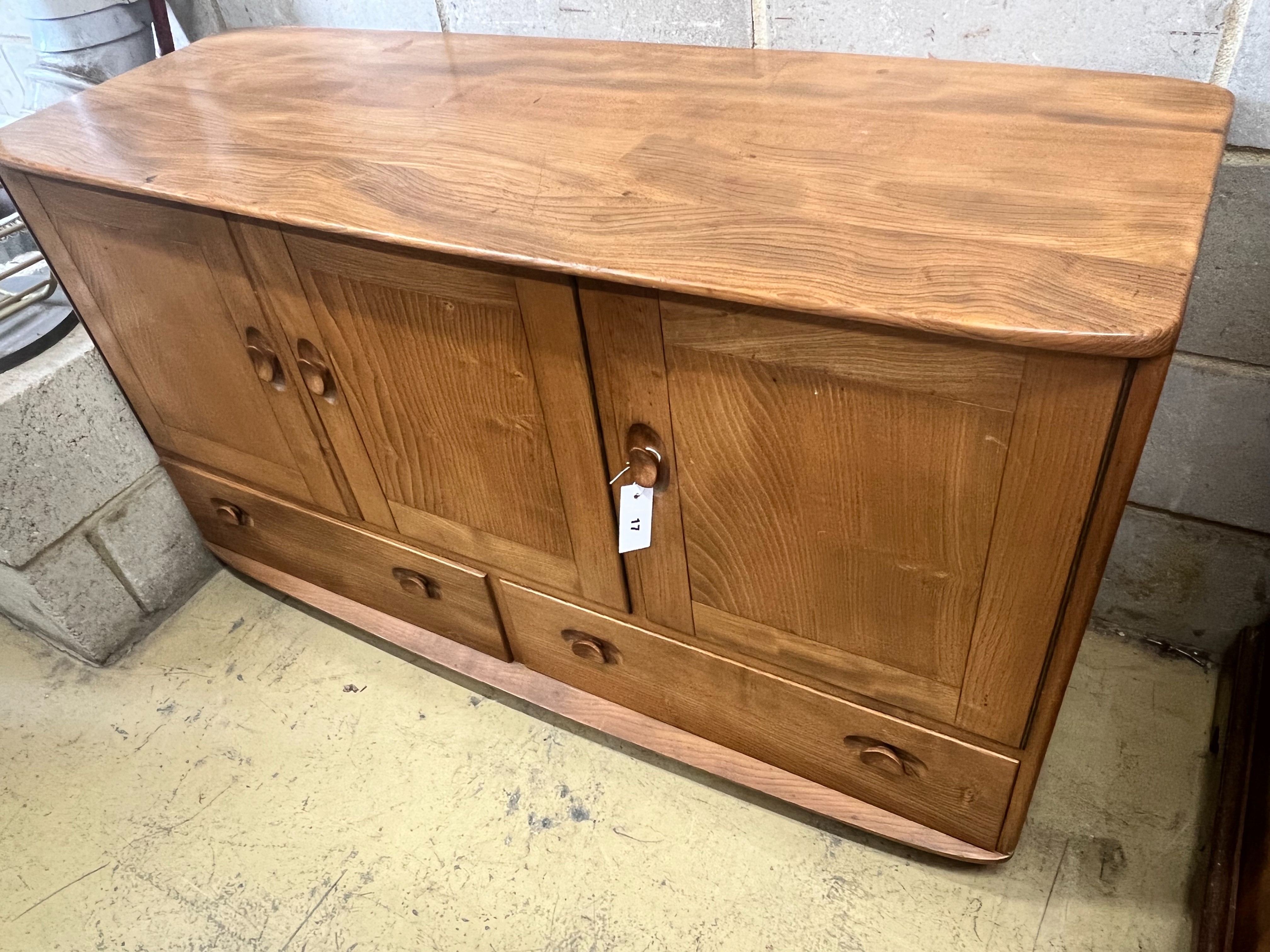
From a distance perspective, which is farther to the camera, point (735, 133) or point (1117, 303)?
point (735, 133)

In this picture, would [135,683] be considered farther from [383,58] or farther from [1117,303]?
[1117,303]

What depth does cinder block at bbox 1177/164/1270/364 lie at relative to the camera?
970mm

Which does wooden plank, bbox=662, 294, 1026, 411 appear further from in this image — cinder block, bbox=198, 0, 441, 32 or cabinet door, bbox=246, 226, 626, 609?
cinder block, bbox=198, 0, 441, 32

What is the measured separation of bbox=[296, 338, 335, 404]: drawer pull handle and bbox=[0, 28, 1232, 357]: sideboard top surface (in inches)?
8.0

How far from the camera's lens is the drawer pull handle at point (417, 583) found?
128 cm

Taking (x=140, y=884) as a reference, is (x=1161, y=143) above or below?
above

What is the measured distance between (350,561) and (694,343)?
80cm

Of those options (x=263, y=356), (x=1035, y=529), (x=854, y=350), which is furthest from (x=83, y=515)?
(x=1035, y=529)

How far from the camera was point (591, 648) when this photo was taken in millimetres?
1156

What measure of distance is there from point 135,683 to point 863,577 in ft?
4.17

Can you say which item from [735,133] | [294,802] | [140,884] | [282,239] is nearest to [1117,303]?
[735,133]

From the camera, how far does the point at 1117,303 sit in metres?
0.61

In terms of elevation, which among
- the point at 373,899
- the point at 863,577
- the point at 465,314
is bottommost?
the point at 373,899

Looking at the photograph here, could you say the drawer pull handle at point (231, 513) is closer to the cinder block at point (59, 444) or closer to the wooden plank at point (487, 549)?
the cinder block at point (59, 444)
